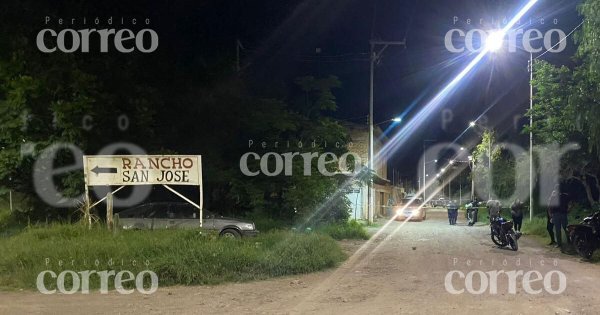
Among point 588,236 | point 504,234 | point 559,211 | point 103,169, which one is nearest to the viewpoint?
point 588,236

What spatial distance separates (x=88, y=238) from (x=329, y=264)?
197 inches

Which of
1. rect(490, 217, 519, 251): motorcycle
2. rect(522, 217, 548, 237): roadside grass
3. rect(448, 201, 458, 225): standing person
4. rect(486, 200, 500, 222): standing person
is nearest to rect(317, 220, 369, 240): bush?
rect(486, 200, 500, 222): standing person

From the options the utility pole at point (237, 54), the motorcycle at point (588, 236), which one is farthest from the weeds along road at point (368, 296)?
the utility pole at point (237, 54)

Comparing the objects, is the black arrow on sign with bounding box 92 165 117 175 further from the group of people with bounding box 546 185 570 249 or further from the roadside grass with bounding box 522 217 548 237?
A: the roadside grass with bounding box 522 217 548 237

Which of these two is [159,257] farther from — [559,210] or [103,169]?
[559,210]

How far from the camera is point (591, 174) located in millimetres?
15367

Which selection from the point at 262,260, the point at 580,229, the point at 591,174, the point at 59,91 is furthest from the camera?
the point at 591,174

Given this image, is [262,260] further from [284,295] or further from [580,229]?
[580,229]

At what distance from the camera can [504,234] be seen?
45.7 feet

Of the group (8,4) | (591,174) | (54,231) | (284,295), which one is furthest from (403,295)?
(8,4)

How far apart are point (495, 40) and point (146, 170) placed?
35.1ft

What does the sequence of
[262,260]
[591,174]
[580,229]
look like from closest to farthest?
[262,260] < [580,229] < [591,174]

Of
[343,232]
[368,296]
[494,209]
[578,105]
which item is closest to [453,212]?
[343,232]

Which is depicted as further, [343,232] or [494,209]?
[343,232]
